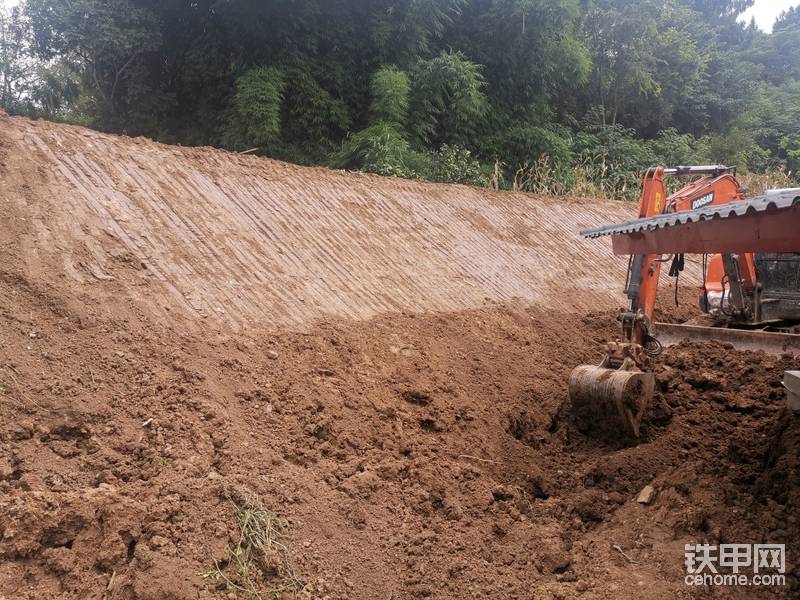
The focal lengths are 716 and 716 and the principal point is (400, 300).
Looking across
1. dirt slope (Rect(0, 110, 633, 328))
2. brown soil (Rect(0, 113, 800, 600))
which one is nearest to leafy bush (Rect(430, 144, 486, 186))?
dirt slope (Rect(0, 110, 633, 328))

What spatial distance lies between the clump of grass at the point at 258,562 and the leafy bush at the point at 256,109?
40.9 feet

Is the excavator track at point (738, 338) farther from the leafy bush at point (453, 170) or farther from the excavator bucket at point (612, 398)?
the leafy bush at point (453, 170)

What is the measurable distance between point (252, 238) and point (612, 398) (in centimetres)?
420

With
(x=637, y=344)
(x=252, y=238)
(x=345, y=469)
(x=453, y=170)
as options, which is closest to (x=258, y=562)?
(x=345, y=469)

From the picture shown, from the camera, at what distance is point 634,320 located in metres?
6.03

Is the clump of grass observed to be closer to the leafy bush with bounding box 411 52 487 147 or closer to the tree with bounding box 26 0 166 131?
the leafy bush with bounding box 411 52 487 147

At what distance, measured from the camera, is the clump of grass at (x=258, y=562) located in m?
3.37

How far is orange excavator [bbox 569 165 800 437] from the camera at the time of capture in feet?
11.7

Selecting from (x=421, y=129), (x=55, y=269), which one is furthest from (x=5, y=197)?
(x=421, y=129)

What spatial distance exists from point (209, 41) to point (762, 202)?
15599 mm

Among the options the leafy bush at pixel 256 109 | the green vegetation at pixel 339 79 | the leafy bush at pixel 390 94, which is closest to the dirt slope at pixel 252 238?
the green vegetation at pixel 339 79

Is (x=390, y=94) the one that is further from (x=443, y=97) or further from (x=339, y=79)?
(x=443, y=97)

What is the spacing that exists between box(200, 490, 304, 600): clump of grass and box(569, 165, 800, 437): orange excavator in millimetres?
2615

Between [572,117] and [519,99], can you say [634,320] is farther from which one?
[572,117]
